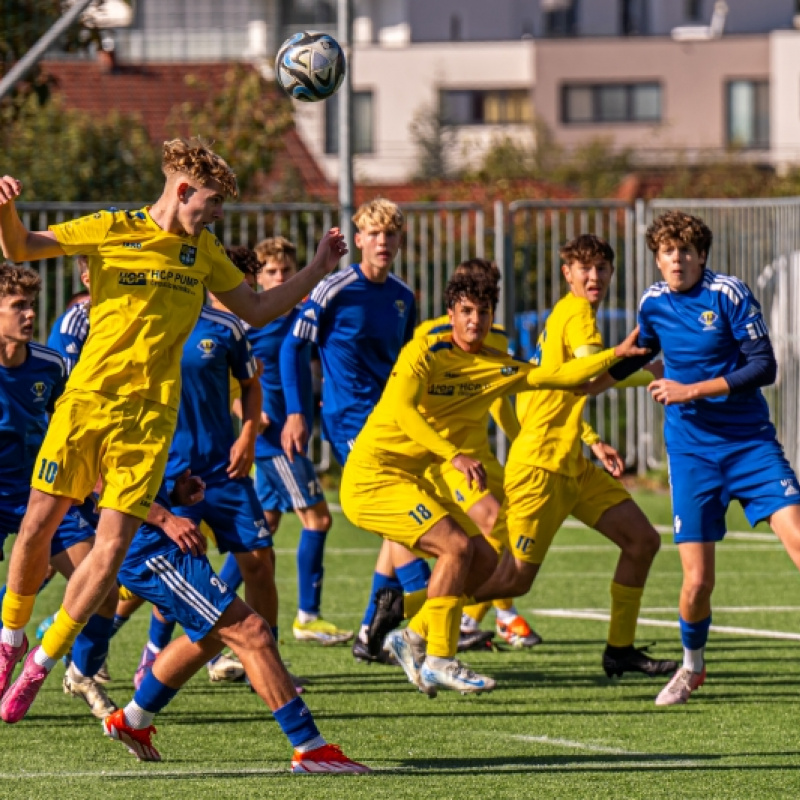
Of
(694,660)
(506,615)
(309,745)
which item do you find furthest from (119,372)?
(506,615)

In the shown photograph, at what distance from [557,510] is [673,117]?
1847 inches

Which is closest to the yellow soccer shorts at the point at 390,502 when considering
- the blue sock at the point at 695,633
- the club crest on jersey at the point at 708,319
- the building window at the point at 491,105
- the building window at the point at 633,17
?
the blue sock at the point at 695,633

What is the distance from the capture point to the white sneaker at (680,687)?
809cm

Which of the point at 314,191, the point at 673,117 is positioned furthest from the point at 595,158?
the point at 314,191

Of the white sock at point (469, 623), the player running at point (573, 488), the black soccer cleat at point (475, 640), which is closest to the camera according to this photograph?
the player running at point (573, 488)

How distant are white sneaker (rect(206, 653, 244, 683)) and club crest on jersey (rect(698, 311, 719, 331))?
2.93 meters

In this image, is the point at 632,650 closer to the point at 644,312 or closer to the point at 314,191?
the point at 644,312

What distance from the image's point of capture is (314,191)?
34750 mm

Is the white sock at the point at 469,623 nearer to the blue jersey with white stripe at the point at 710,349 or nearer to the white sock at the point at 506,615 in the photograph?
the white sock at the point at 506,615

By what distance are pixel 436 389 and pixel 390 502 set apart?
0.65 metres

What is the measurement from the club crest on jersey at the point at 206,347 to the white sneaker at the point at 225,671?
1.77 meters

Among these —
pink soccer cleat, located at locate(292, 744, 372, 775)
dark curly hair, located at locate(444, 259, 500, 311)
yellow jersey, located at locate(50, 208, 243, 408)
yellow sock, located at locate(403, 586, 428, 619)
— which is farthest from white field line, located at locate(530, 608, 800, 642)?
yellow jersey, located at locate(50, 208, 243, 408)

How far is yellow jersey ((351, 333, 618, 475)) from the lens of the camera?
828 cm

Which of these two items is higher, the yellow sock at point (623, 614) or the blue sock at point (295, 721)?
the blue sock at point (295, 721)
